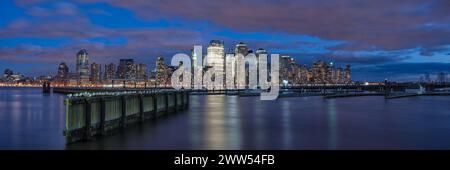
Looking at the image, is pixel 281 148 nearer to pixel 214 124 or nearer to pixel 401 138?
pixel 401 138

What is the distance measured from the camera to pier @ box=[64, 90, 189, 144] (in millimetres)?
24281

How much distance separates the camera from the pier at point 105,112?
24.3 meters

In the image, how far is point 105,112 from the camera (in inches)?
1133

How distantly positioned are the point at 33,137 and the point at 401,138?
2356 centimetres
